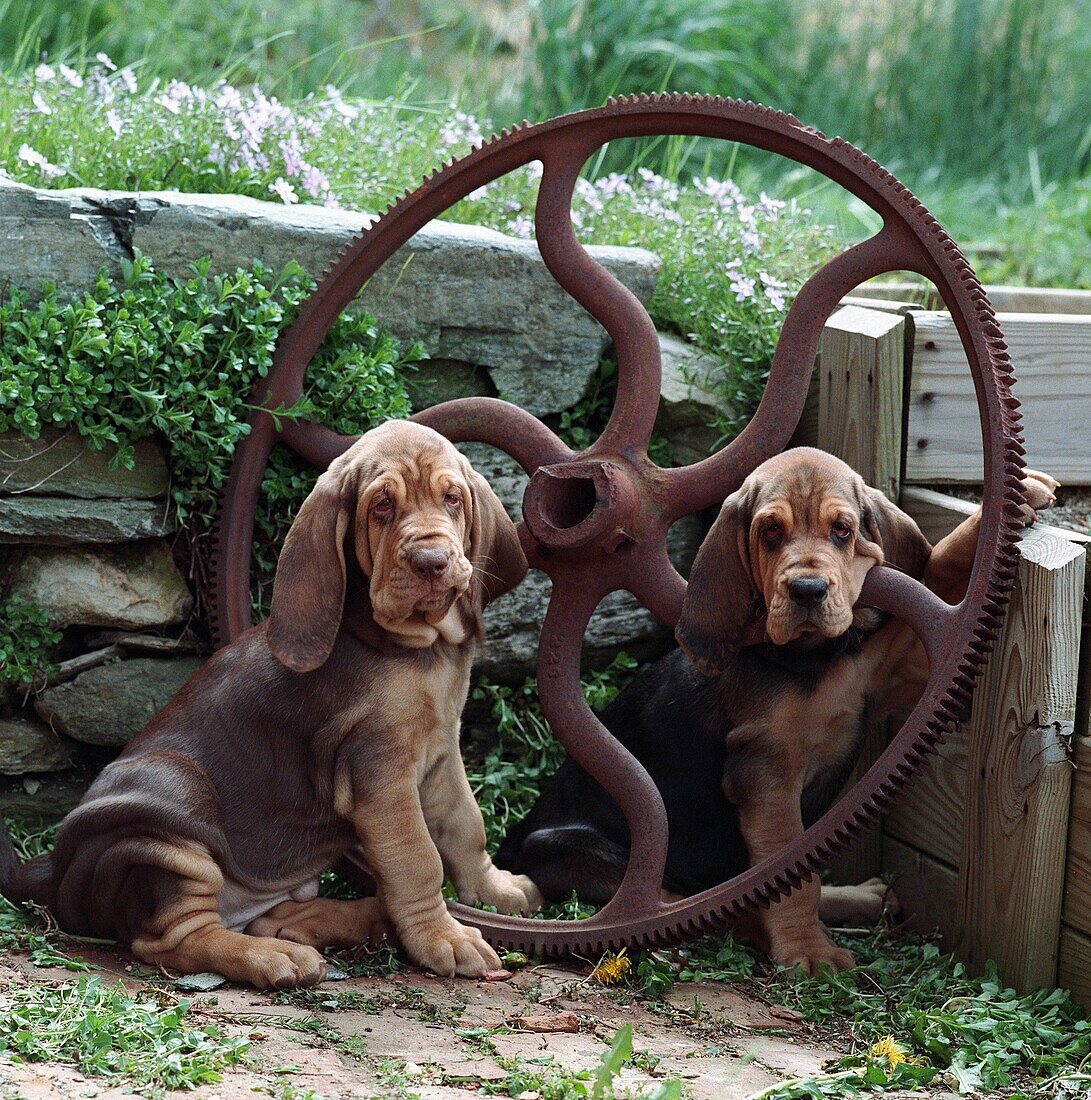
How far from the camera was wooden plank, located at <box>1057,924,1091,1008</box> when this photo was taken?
10.7 ft

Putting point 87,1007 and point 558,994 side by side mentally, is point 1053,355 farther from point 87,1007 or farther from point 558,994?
point 87,1007

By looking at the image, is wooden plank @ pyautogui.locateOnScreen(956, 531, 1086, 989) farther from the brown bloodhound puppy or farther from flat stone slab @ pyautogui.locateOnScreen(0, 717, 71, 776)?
flat stone slab @ pyautogui.locateOnScreen(0, 717, 71, 776)

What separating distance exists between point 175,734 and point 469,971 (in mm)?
928

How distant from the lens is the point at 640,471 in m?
3.74

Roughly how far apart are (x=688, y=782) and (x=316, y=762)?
994 millimetres

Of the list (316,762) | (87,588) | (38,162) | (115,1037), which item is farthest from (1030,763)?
(38,162)

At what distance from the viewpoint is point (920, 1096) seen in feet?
9.20

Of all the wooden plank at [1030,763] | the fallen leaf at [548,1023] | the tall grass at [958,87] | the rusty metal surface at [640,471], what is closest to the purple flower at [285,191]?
the rusty metal surface at [640,471]

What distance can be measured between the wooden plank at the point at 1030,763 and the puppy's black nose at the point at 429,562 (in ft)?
4.59

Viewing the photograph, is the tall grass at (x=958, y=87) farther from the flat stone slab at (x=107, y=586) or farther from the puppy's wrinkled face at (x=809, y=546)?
the flat stone slab at (x=107, y=586)

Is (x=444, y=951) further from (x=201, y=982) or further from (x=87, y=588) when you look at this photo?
(x=87, y=588)

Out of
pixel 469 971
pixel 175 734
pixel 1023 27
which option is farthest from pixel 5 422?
pixel 1023 27

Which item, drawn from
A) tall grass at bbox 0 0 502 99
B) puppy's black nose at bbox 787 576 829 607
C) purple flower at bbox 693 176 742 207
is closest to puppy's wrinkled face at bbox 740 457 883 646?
puppy's black nose at bbox 787 576 829 607

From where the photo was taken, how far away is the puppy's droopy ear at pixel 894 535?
3.40m
